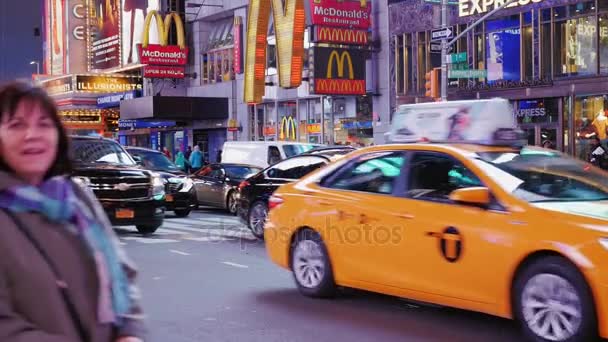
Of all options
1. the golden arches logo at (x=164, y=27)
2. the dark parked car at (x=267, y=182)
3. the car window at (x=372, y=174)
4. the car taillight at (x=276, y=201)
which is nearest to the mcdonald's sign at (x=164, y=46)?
the golden arches logo at (x=164, y=27)

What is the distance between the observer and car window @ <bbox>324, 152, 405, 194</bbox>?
8203mm

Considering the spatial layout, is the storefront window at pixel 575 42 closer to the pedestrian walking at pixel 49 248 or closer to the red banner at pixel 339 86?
the red banner at pixel 339 86

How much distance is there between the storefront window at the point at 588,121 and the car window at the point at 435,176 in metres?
21.3

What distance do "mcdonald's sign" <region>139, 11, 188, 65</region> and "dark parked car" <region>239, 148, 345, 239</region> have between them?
35594mm

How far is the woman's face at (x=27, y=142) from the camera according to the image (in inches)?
109

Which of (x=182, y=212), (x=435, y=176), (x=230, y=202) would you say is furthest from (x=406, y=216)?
(x=230, y=202)

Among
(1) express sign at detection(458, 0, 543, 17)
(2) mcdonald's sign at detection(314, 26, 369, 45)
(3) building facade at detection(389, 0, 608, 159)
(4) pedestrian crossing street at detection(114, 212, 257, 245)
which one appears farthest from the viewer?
(2) mcdonald's sign at detection(314, 26, 369, 45)

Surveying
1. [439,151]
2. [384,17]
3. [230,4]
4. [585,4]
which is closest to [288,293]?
[439,151]

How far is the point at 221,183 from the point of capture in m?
21.7

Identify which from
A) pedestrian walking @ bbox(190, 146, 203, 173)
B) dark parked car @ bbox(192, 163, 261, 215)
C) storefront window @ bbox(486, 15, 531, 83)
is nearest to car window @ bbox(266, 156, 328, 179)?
dark parked car @ bbox(192, 163, 261, 215)

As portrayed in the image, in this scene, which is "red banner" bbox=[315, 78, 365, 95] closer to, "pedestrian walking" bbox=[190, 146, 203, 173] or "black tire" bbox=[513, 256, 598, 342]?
"pedestrian walking" bbox=[190, 146, 203, 173]

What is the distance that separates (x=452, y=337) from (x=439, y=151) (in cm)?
173

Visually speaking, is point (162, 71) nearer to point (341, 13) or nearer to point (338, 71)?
point (338, 71)

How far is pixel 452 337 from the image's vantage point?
23.6 feet
